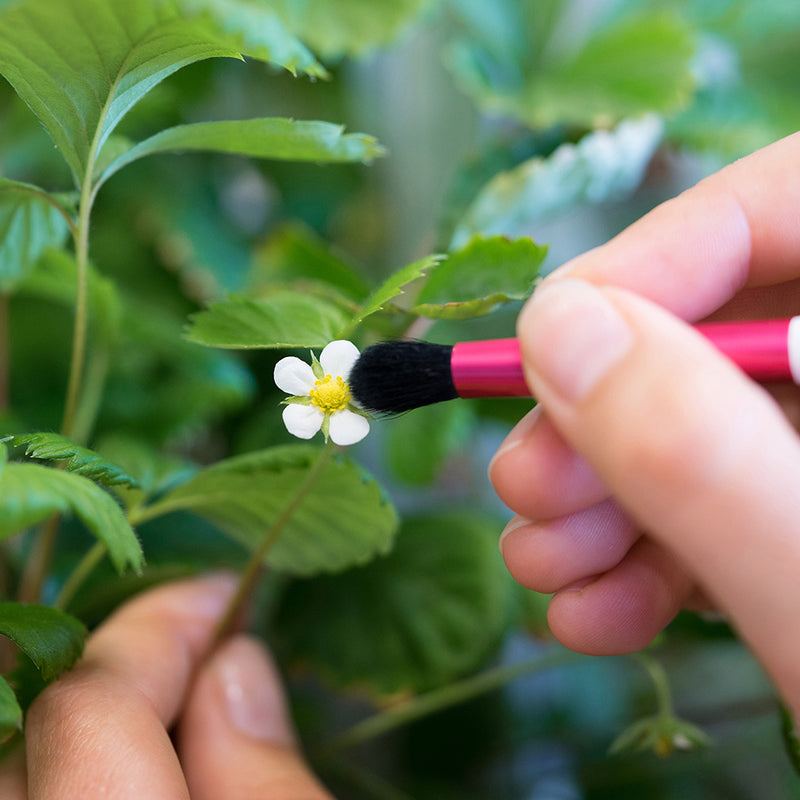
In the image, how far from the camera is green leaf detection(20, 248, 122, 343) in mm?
524

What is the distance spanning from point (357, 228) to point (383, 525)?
78 centimetres

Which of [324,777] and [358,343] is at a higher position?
[358,343]

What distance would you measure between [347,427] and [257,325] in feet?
0.25

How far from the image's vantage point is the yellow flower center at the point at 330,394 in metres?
0.38

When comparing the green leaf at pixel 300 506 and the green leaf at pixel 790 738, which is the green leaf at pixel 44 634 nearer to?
the green leaf at pixel 300 506

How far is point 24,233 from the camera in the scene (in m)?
0.48

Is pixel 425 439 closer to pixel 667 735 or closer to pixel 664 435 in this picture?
pixel 667 735

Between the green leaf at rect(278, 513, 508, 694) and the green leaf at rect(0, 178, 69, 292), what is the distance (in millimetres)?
401

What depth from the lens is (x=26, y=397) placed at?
752mm

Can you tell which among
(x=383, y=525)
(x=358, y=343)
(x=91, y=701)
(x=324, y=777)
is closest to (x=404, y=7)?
(x=358, y=343)

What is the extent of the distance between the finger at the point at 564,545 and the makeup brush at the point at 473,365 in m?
0.12

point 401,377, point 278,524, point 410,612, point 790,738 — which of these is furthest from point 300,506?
point 790,738

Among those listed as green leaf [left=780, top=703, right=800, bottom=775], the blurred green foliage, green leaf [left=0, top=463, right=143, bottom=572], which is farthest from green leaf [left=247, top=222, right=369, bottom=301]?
green leaf [left=780, top=703, right=800, bottom=775]

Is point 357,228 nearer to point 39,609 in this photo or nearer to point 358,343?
point 358,343
